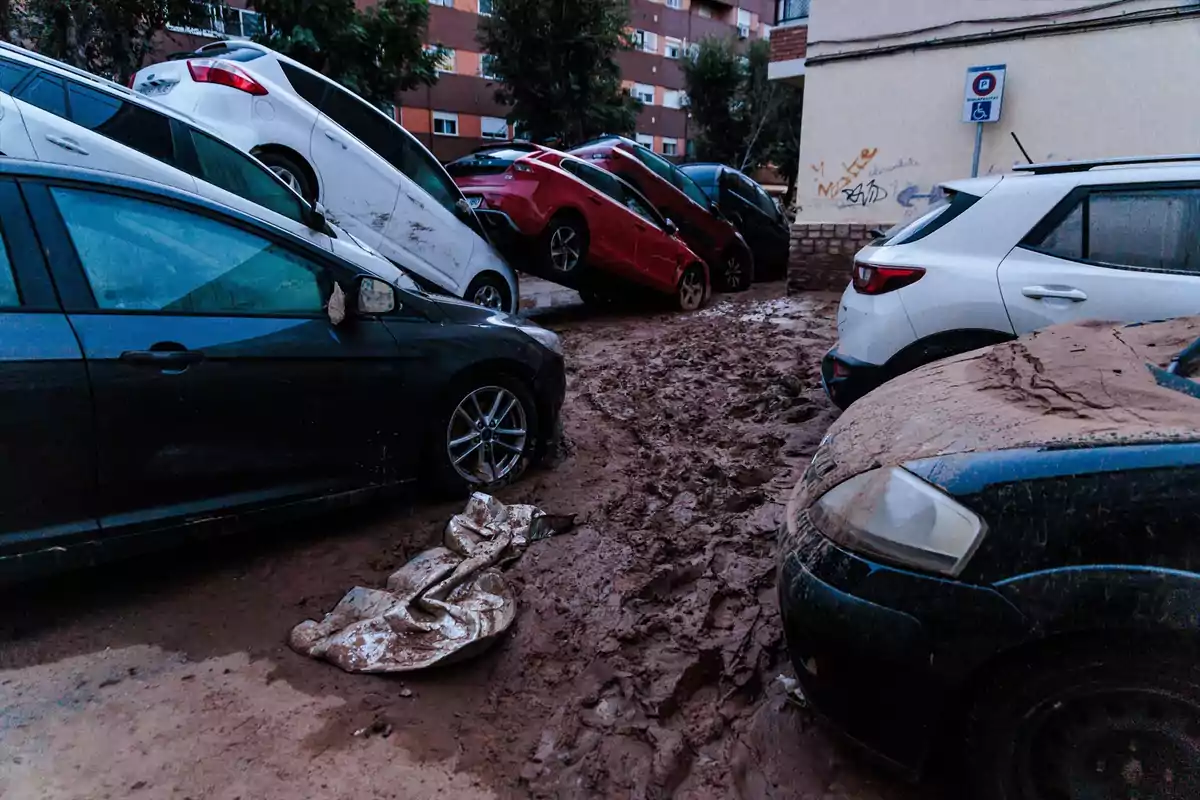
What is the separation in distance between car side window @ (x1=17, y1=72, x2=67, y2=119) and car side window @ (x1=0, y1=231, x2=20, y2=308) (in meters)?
2.71

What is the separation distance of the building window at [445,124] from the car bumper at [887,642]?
101 ft

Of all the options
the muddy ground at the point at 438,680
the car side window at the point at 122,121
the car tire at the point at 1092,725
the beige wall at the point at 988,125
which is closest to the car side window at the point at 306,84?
the car side window at the point at 122,121

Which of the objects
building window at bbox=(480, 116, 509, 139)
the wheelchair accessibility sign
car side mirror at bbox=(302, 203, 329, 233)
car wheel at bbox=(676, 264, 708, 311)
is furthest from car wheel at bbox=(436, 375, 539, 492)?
building window at bbox=(480, 116, 509, 139)

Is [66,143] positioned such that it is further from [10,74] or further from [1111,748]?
[1111,748]

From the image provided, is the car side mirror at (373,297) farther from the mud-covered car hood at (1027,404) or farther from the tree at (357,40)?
the tree at (357,40)

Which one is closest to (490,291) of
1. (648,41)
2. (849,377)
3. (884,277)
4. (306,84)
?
(306,84)

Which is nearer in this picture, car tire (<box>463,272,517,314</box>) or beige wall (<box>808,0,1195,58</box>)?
car tire (<box>463,272,517,314</box>)

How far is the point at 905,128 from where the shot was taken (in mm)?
10016

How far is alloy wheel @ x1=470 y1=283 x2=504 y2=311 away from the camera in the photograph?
765 cm

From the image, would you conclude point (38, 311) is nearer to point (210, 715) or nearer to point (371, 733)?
point (210, 715)

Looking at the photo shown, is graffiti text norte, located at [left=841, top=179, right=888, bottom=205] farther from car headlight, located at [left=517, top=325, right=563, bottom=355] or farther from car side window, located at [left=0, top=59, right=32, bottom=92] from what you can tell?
car side window, located at [left=0, top=59, right=32, bottom=92]

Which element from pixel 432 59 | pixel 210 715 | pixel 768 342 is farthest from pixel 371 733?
pixel 432 59

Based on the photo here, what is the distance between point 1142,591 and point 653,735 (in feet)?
4.49

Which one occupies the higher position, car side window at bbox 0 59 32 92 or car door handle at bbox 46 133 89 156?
car side window at bbox 0 59 32 92
